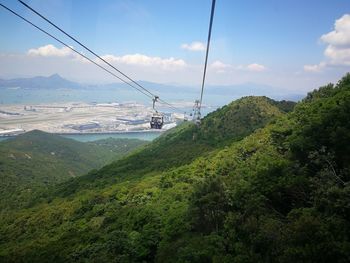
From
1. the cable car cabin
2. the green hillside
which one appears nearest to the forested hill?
the green hillside

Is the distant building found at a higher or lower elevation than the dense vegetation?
lower

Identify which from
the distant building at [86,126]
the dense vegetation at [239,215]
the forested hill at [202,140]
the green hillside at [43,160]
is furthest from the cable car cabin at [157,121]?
the distant building at [86,126]

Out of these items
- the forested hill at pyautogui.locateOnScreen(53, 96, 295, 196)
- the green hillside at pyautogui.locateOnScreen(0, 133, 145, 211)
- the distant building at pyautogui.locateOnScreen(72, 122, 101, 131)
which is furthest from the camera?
the distant building at pyautogui.locateOnScreen(72, 122, 101, 131)

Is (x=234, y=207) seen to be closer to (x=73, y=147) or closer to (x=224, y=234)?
(x=224, y=234)

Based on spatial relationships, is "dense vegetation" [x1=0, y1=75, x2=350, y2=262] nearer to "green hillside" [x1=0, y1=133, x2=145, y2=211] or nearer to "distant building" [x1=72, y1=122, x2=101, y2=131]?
"green hillside" [x1=0, y1=133, x2=145, y2=211]

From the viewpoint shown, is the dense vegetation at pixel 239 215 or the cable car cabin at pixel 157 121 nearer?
the dense vegetation at pixel 239 215

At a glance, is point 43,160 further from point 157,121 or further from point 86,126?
point 157,121

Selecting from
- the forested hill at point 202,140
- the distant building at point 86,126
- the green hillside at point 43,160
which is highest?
the forested hill at point 202,140

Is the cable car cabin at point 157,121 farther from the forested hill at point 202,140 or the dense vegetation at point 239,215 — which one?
the forested hill at point 202,140

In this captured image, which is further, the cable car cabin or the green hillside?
the green hillside

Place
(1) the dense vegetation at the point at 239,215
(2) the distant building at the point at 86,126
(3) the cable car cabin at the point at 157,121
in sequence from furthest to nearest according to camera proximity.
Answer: (2) the distant building at the point at 86,126, (3) the cable car cabin at the point at 157,121, (1) the dense vegetation at the point at 239,215
